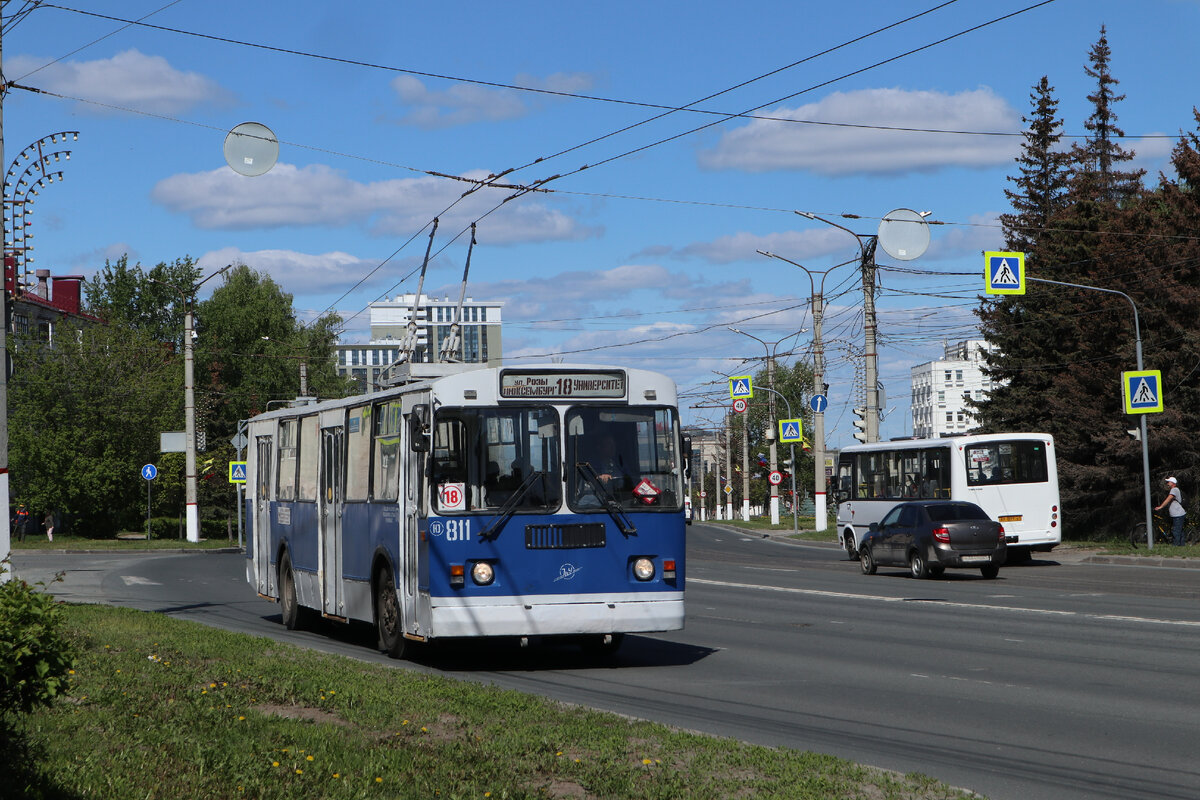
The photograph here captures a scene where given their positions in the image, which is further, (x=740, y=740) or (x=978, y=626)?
(x=978, y=626)

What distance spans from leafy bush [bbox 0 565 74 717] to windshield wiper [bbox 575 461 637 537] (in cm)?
735

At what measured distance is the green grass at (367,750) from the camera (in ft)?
23.2

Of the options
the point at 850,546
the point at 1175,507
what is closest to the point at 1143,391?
the point at 1175,507

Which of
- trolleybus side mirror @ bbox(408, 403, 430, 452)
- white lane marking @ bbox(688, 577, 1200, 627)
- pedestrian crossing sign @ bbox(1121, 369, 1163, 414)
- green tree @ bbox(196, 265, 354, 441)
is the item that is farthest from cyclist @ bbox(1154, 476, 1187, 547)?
green tree @ bbox(196, 265, 354, 441)

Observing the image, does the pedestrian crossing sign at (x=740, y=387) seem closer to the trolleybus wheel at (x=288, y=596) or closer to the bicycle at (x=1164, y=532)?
the bicycle at (x=1164, y=532)

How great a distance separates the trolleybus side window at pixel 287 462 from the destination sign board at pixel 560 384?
5.76 m

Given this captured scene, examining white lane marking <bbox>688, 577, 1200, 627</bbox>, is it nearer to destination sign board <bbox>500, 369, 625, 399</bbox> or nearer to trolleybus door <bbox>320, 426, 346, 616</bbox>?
destination sign board <bbox>500, 369, 625, 399</bbox>

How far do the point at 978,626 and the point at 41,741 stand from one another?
1268 cm

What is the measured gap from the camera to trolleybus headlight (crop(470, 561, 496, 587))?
44.9 ft

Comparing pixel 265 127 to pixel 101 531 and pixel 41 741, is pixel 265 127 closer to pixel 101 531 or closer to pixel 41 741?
pixel 41 741

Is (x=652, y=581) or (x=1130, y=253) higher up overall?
(x=1130, y=253)

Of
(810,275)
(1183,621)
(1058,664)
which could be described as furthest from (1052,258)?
A: (1058,664)

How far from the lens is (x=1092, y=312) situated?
147 ft

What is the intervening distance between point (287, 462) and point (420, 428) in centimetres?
630
